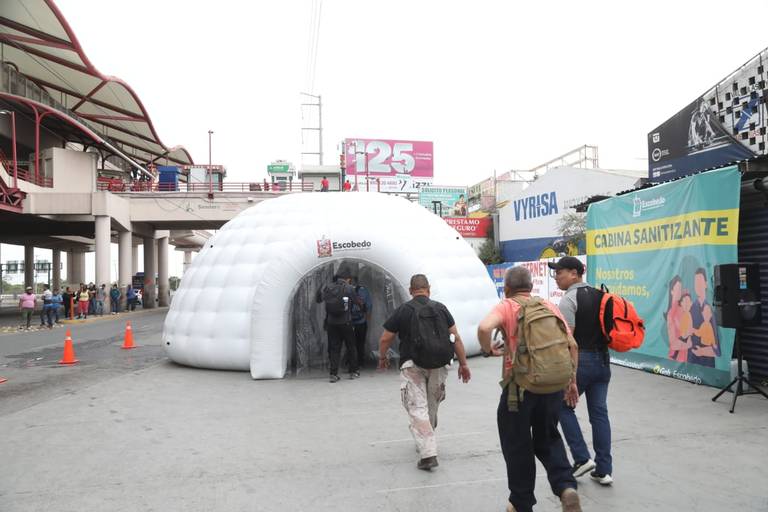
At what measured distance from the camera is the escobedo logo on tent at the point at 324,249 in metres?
8.61

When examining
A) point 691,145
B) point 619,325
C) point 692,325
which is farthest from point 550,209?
point 619,325

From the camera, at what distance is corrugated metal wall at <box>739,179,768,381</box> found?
6.99 metres

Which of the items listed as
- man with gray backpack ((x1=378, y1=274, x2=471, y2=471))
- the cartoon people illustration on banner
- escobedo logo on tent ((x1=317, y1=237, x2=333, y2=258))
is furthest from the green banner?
escobedo logo on tent ((x1=317, y1=237, x2=333, y2=258))

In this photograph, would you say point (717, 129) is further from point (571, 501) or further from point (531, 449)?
point (571, 501)

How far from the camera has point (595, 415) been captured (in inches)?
160

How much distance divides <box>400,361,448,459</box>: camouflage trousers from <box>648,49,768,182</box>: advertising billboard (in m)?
6.73

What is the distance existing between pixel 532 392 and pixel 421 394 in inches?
60.6

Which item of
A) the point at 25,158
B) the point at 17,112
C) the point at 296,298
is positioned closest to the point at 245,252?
the point at 296,298

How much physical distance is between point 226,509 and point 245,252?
6197 mm

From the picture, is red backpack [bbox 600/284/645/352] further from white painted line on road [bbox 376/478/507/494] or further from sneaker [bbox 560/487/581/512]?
white painted line on road [bbox 376/478/507/494]

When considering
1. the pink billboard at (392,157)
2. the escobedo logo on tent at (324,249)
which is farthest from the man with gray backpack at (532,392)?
the pink billboard at (392,157)

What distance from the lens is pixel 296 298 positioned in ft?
32.3

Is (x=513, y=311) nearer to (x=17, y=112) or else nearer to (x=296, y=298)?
(x=296, y=298)

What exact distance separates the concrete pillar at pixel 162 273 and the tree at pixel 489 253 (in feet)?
81.6
